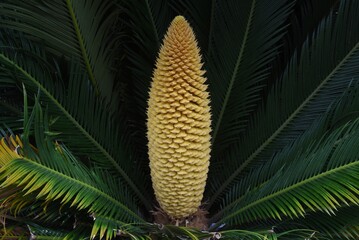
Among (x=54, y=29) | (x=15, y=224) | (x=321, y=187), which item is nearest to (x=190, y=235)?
(x=321, y=187)

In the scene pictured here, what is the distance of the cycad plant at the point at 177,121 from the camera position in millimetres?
1345

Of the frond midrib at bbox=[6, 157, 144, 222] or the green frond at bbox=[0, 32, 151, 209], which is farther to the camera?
the green frond at bbox=[0, 32, 151, 209]

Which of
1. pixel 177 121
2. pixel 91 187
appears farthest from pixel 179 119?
pixel 91 187

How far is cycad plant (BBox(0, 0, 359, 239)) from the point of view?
4.41 ft

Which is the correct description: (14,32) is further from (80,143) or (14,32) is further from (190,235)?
(190,235)

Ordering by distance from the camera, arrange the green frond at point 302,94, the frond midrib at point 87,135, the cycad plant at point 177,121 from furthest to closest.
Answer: the green frond at point 302,94 → the frond midrib at point 87,135 → the cycad plant at point 177,121

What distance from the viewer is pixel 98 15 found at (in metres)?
1.72

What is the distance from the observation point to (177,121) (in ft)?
4.88

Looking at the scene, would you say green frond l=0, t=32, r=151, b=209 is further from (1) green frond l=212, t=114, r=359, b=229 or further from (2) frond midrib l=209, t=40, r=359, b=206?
(1) green frond l=212, t=114, r=359, b=229

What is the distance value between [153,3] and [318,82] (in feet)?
2.21

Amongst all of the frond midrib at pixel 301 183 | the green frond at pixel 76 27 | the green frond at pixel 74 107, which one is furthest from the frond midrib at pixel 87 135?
the frond midrib at pixel 301 183

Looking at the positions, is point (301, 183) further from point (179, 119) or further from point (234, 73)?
point (234, 73)

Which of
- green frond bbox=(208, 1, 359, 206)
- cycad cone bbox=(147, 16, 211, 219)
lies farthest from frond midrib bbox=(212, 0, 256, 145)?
cycad cone bbox=(147, 16, 211, 219)

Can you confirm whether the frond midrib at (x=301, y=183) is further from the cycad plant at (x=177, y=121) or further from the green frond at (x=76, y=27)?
the green frond at (x=76, y=27)
